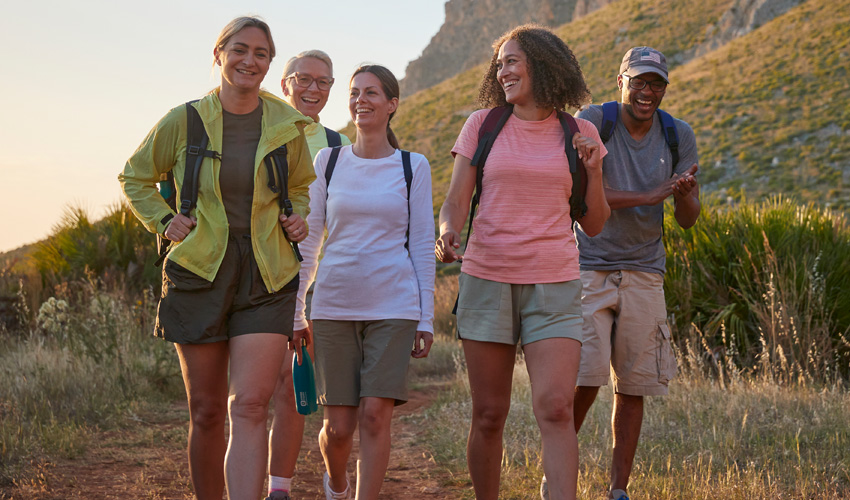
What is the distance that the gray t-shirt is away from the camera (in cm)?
457

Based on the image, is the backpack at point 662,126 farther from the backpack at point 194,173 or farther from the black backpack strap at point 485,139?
the backpack at point 194,173

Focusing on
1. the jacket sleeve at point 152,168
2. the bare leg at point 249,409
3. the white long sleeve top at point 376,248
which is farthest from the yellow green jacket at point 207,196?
the white long sleeve top at point 376,248

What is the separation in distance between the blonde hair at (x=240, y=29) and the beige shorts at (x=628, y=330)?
2067 mm

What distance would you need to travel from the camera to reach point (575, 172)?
392cm

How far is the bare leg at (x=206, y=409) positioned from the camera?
3586 millimetres

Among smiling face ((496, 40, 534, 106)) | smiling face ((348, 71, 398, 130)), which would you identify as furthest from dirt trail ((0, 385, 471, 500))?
smiling face ((496, 40, 534, 106))

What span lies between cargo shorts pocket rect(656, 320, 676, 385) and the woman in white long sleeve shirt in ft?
4.51

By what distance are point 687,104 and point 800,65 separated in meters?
5.30

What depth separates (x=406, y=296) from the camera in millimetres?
4020

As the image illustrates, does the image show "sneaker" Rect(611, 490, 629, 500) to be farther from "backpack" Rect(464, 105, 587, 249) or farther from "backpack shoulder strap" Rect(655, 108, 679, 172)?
"backpack shoulder strap" Rect(655, 108, 679, 172)

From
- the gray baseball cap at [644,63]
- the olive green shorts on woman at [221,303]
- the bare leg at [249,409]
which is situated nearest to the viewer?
the bare leg at [249,409]

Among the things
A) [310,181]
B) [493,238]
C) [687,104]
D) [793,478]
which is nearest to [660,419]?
[793,478]

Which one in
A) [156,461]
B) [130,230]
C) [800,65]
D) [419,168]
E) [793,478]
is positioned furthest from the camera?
[800,65]

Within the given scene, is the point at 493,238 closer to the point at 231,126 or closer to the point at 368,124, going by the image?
the point at 368,124
